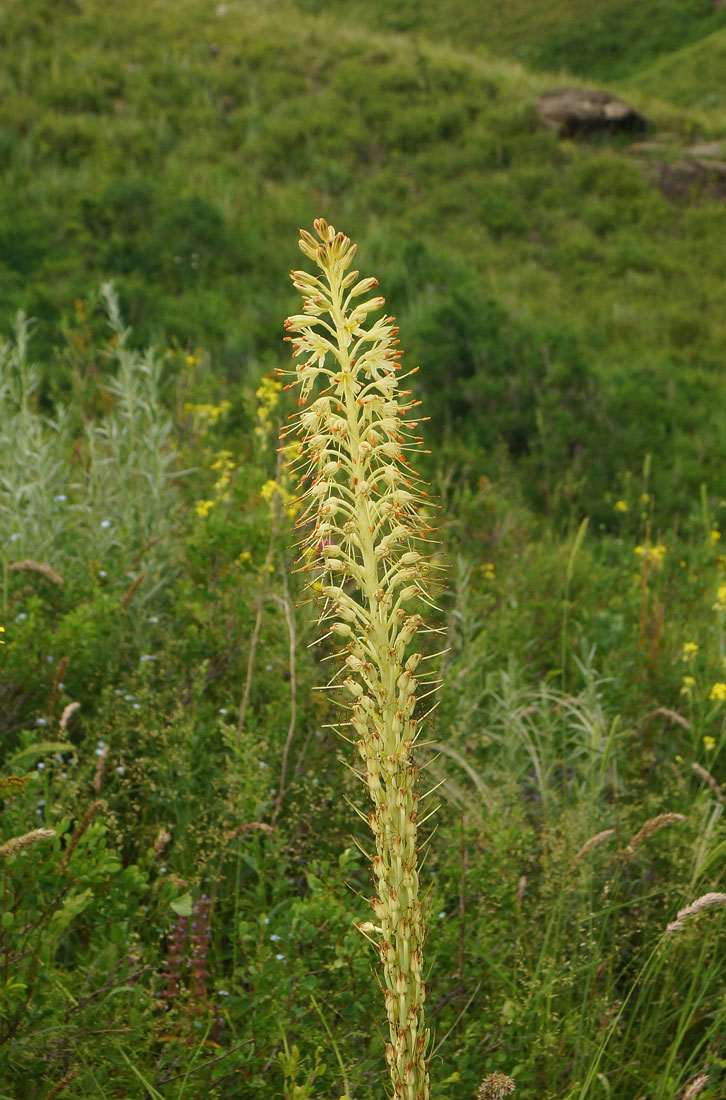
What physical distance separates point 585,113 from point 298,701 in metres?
18.7

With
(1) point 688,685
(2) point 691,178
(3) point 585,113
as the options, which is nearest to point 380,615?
(1) point 688,685

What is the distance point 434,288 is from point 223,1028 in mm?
8902

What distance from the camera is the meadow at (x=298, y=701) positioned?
7.20 ft

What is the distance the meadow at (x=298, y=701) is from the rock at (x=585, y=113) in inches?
334

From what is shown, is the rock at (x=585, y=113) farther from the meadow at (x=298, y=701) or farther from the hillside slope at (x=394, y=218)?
the meadow at (x=298, y=701)

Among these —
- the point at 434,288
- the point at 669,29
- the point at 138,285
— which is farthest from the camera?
the point at 669,29

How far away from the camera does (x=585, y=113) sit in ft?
62.5

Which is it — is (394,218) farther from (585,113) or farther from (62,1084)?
(62,1084)

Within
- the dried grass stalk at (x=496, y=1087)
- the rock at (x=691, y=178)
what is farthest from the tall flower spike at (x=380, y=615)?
the rock at (x=691, y=178)

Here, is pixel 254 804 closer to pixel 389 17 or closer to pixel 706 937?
pixel 706 937

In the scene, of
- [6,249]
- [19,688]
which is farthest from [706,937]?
[6,249]

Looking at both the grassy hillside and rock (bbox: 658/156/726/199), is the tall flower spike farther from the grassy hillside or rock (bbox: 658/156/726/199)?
the grassy hillside

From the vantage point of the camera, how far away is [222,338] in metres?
9.54

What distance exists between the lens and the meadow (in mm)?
2193
